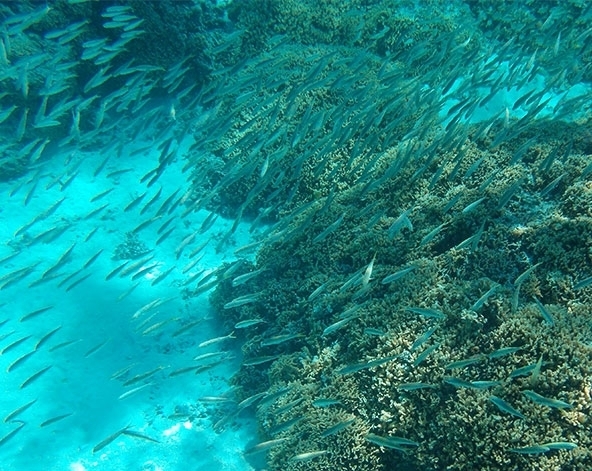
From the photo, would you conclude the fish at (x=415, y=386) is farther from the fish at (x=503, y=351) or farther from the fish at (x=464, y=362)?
the fish at (x=503, y=351)

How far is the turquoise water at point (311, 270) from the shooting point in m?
4.46

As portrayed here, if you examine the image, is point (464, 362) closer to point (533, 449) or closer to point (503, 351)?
point (503, 351)

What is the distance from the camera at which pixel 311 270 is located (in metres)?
7.28

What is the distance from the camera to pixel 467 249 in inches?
217

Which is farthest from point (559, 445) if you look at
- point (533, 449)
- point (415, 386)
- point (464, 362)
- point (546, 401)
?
point (415, 386)

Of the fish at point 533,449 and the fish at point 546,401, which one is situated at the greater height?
the fish at point 546,401

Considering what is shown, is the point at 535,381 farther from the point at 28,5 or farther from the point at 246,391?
the point at 28,5

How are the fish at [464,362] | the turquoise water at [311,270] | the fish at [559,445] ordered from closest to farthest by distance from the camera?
the fish at [559,445]
the fish at [464,362]
the turquoise water at [311,270]

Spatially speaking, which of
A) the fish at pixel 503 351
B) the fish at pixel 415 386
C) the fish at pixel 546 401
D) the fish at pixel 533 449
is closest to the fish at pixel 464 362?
the fish at pixel 503 351

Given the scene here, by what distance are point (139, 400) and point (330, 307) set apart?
425 centimetres

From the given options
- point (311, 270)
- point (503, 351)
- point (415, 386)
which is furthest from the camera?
point (311, 270)

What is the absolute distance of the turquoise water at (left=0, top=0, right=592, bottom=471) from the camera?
4461mm

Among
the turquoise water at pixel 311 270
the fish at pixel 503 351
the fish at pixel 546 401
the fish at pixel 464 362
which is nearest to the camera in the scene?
the fish at pixel 546 401

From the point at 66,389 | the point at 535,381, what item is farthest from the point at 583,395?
the point at 66,389
